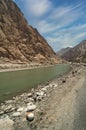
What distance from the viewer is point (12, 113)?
48.2 ft

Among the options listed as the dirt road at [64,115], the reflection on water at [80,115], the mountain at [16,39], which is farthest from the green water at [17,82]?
the mountain at [16,39]

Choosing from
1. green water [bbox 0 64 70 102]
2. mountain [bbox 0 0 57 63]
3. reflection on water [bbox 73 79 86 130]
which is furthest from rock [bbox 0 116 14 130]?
mountain [bbox 0 0 57 63]

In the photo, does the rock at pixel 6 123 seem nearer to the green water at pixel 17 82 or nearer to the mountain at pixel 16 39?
the green water at pixel 17 82

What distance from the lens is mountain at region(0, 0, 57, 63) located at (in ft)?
324

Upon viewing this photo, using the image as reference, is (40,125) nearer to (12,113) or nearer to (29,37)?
(12,113)

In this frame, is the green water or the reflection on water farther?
the green water

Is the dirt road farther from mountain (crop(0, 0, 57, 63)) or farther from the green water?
mountain (crop(0, 0, 57, 63))

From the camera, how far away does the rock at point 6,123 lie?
482 inches

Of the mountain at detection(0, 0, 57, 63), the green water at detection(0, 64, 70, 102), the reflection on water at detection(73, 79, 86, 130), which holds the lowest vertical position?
the reflection on water at detection(73, 79, 86, 130)

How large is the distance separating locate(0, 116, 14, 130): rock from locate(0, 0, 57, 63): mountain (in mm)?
77174

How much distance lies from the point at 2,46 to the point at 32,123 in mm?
86230

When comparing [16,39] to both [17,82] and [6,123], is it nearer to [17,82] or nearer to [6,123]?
[17,82]

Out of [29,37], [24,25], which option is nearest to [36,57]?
[29,37]

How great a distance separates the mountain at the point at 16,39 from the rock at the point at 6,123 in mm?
77174
